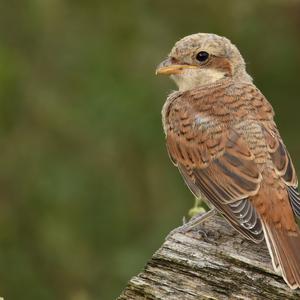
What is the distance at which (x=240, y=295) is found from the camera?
14.3 ft

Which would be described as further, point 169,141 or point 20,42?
point 20,42

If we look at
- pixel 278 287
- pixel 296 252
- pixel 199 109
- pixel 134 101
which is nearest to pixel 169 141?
pixel 199 109

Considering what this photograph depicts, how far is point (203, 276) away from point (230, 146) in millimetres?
1582

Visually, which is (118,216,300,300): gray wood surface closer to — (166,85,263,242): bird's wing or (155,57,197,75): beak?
(166,85,263,242): bird's wing

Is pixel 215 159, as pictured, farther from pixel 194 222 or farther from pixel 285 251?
pixel 285 251

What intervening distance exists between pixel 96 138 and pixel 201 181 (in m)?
1.57

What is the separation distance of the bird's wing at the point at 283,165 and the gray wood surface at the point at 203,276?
34.3 inches

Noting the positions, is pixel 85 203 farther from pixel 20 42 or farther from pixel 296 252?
pixel 296 252

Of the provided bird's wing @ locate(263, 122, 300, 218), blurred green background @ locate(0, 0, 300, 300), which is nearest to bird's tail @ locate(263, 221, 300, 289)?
bird's wing @ locate(263, 122, 300, 218)

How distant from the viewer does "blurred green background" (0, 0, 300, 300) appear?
722 cm

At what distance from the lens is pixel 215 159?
19.9ft

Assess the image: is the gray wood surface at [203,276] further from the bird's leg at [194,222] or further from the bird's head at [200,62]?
the bird's head at [200,62]

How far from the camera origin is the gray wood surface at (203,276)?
4.40 meters

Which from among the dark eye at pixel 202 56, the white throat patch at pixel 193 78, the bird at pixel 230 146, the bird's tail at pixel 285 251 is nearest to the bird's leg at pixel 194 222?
the bird at pixel 230 146
